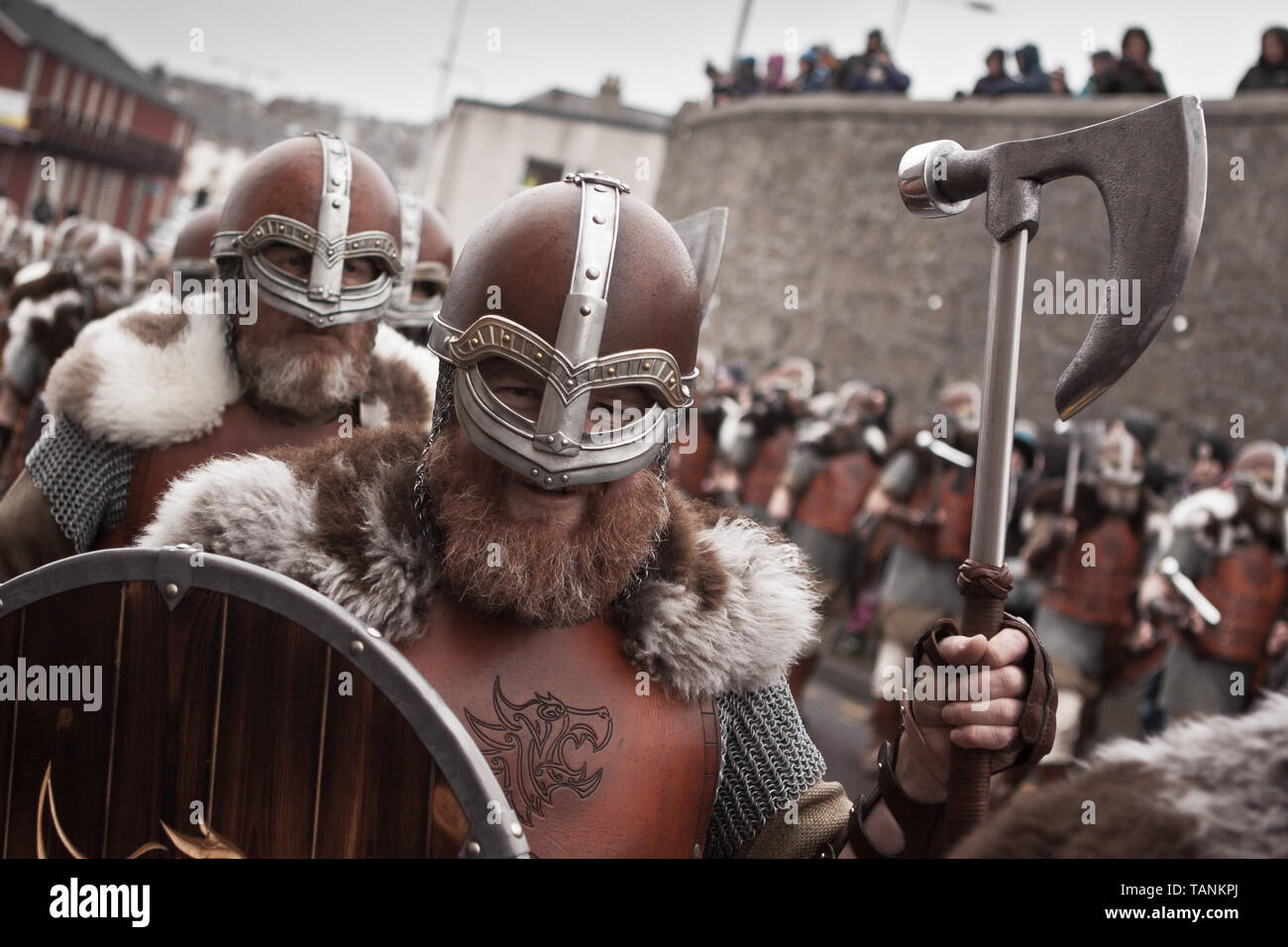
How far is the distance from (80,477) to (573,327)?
1603 millimetres

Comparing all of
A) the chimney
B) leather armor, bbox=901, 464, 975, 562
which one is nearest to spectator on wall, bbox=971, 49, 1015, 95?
leather armor, bbox=901, 464, 975, 562

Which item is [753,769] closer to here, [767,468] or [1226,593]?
[1226,593]

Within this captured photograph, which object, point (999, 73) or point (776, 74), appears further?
Result: point (776, 74)

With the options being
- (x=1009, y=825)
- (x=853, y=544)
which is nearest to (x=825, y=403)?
(x=853, y=544)

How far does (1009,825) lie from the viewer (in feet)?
4.47

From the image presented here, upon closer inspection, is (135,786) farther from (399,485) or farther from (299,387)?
(299,387)

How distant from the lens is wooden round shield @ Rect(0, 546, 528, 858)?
1685 mm

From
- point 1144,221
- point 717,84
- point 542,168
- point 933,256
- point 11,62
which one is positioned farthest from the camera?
point 11,62

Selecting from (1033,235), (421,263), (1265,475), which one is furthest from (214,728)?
(1265,475)

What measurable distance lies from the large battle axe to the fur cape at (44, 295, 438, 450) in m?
1.46

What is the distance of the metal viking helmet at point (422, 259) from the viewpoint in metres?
4.81

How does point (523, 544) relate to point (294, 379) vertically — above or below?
below

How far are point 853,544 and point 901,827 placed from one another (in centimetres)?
714

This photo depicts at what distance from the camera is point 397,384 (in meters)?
3.59
